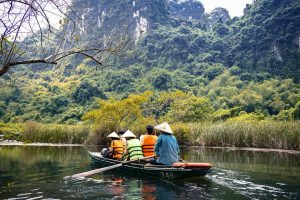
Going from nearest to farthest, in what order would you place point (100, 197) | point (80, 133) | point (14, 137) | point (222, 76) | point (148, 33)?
point (14, 137) < point (100, 197) < point (80, 133) < point (222, 76) < point (148, 33)

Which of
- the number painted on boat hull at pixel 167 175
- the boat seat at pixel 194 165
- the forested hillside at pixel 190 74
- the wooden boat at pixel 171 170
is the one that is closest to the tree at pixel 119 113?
the forested hillside at pixel 190 74

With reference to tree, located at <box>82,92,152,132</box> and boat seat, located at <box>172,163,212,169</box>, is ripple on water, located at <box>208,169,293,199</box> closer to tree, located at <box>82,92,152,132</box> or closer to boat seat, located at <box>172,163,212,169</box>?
boat seat, located at <box>172,163,212,169</box>

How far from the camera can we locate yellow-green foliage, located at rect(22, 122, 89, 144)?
73.5 ft

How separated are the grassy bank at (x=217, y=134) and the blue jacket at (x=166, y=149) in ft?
18.1

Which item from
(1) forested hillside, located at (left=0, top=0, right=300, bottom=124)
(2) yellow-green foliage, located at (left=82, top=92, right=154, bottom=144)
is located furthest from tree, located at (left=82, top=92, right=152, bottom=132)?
(1) forested hillside, located at (left=0, top=0, right=300, bottom=124)

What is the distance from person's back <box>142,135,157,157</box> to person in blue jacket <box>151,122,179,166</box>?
46.2 inches

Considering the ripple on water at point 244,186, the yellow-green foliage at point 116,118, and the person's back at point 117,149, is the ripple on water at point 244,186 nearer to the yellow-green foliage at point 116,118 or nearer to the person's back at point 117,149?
the person's back at point 117,149

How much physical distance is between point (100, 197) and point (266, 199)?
9.77 feet

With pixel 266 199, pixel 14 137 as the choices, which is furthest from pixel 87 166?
pixel 14 137

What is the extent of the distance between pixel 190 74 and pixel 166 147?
44947 mm

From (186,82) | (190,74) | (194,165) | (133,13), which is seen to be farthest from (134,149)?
(133,13)

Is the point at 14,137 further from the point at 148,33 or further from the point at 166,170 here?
the point at 148,33

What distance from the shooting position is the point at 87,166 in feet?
37.7

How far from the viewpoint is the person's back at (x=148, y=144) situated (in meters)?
9.34
